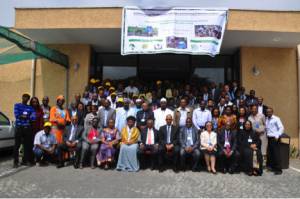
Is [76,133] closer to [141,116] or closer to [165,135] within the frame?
[141,116]

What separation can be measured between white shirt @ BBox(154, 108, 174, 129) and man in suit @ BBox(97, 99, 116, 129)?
1.14m

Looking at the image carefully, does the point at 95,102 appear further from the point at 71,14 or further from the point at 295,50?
the point at 295,50

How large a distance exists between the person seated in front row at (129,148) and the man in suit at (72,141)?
1115 millimetres

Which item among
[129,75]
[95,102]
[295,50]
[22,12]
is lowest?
[95,102]

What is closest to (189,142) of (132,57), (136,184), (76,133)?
(136,184)

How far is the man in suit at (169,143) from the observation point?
9.09m

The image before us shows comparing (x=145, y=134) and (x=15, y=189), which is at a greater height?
(x=145, y=134)

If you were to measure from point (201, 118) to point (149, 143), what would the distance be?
1.64 m

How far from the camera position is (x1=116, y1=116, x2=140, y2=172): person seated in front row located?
898cm

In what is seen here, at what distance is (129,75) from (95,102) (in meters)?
3.44

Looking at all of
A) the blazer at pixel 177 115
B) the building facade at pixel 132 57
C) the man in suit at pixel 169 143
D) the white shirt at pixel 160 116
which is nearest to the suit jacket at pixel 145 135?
the man in suit at pixel 169 143

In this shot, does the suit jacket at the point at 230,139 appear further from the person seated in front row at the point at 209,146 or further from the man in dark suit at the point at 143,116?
the man in dark suit at the point at 143,116

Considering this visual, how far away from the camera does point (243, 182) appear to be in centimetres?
779

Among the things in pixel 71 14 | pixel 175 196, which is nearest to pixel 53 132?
pixel 71 14
